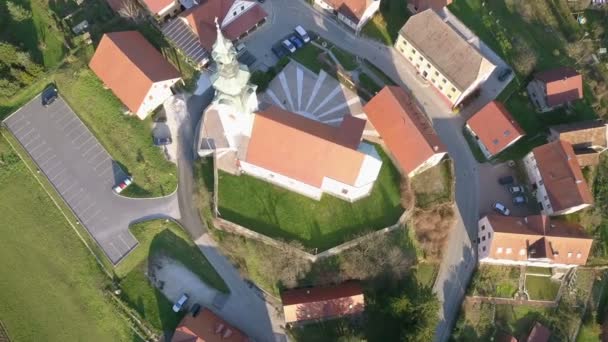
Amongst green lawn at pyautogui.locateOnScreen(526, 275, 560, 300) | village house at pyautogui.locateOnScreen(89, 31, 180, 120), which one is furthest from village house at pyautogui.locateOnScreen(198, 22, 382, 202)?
green lawn at pyautogui.locateOnScreen(526, 275, 560, 300)

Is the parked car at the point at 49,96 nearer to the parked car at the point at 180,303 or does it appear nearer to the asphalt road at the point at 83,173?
the asphalt road at the point at 83,173

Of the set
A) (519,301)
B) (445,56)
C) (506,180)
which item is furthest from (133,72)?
(519,301)

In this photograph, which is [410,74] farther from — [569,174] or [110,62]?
[110,62]

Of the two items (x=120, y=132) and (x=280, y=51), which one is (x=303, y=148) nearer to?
(x=280, y=51)

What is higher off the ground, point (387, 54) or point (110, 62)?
point (110, 62)

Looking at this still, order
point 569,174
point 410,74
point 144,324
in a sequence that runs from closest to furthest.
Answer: point 144,324 < point 569,174 < point 410,74

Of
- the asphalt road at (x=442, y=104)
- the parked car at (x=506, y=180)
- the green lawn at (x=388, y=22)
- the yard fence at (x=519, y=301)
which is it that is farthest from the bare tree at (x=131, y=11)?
the yard fence at (x=519, y=301)


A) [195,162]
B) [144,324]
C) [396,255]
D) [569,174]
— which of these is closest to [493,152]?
[569,174]
